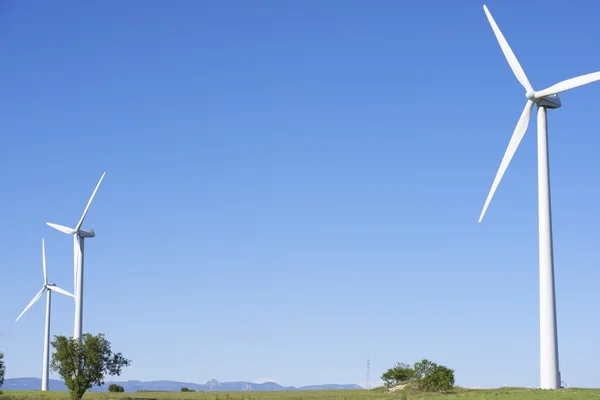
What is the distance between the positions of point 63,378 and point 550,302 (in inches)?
2807

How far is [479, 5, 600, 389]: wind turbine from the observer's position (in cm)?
7800

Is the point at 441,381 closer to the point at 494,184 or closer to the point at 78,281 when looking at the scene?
the point at 494,184

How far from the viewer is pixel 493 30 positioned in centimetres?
9319

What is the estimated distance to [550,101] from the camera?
87.1 meters

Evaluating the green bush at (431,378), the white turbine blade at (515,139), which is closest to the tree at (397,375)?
the green bush at (431,378)

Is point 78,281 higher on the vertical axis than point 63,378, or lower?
higher

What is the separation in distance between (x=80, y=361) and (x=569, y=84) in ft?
249

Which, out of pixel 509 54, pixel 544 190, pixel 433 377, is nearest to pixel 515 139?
pixel 544 190

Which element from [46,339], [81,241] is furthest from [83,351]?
[46,339]

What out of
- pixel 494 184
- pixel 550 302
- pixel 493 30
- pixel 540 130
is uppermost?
pixel 493 30

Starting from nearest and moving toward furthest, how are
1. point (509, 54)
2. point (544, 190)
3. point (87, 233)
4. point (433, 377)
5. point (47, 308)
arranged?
1. point (544, 190)
2. point (509, 54)
3. point (433, 377)
4. point (87, 233)
5. point (47, 308)

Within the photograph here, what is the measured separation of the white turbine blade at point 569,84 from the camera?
81125mm

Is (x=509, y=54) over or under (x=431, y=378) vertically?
over

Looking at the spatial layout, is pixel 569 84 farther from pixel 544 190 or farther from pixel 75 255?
pixel 75 255
